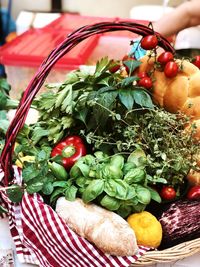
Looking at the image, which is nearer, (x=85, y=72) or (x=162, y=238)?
(x=162, y=238)

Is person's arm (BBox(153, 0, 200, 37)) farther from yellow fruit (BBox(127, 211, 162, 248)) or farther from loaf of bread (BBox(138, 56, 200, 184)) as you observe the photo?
yellow fruit (BBox(127, 211, 162, 248))

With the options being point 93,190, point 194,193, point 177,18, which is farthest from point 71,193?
point 177,18

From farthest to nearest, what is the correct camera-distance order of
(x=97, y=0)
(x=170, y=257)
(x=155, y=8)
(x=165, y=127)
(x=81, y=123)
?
1. (x=97, y=0)
2. (x=155, y=8)
3. (x=81, y=123)
4. (x=165, y=127)
5. (x=170, y=257)

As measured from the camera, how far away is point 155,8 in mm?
2336

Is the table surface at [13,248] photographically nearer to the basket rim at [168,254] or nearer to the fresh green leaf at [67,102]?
the basket rim at [168,254]

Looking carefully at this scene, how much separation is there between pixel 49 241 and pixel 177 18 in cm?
104

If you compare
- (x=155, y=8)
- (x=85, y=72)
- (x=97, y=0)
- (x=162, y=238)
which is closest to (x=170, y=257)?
(x=162, y=238)

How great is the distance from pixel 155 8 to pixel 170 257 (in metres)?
1.92

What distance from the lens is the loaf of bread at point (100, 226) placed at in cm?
70

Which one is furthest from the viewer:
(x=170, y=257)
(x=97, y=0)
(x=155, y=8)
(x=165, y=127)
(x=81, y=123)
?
(x=97, y=0)

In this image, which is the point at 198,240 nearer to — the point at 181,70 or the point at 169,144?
the point at 169,144

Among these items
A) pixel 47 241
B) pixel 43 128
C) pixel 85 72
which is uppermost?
pixel 85 72

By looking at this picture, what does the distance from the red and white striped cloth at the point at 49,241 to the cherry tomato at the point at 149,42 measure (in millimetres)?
395

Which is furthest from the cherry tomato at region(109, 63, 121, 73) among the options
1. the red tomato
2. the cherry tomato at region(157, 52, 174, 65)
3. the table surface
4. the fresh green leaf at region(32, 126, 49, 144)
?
the table surface
